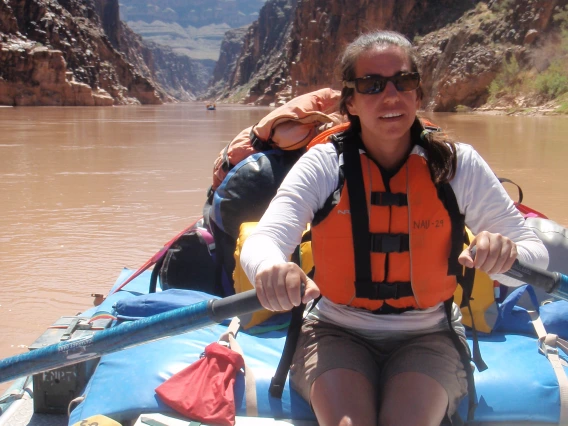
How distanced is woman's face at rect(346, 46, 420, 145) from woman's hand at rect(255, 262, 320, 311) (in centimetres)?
59

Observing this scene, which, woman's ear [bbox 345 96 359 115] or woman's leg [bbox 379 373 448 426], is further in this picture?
woman's ear [bbox 345 96 359 115]

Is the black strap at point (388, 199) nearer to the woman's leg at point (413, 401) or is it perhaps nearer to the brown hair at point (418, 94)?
Result: the brown hair at point (418, 94)

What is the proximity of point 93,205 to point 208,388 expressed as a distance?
18.0 ft

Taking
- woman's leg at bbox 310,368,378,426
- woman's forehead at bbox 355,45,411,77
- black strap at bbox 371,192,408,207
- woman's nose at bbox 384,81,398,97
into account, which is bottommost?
woman's leg at bbox 310,368,378,426

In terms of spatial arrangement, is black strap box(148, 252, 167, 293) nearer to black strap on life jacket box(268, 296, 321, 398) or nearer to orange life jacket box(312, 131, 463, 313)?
black strap on life jacket box(268, 296, 321, 398)

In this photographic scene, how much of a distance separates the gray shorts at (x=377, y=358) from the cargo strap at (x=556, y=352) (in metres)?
0.46

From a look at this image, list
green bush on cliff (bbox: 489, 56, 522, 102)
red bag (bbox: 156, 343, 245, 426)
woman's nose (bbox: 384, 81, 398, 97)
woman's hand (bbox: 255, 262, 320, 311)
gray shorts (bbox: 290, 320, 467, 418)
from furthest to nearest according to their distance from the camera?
green bush on cliff (bbox: 489, 56, 522, 102) < red bag (bbox: 156, 343, 245, 426) < woman's nose (bbox: 384, 81, 398, 97) < gray shorts (bbox: 290, 320, 467, 418) < woman's hand (bbox: 255, 262, 320, 311)

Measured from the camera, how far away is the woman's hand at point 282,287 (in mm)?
1385

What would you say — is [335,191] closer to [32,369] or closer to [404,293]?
[404,293]

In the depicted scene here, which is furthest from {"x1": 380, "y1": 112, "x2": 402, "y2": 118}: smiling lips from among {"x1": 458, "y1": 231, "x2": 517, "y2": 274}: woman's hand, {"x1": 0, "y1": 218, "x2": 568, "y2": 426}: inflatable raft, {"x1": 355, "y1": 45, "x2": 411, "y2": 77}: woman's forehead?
{"x1": 0, "y1": 218, "x2": 568, "y2": 426}: inflatable raft

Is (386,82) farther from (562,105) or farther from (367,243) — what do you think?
(562,105)

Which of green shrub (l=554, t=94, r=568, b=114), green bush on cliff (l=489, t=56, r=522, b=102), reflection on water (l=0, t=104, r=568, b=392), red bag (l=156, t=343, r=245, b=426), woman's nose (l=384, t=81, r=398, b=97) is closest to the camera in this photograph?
woman's nose (l=384, t=81, r=398, b=97)

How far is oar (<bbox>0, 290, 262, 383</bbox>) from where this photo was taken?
1498 millimetres

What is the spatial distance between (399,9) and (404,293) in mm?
49367
